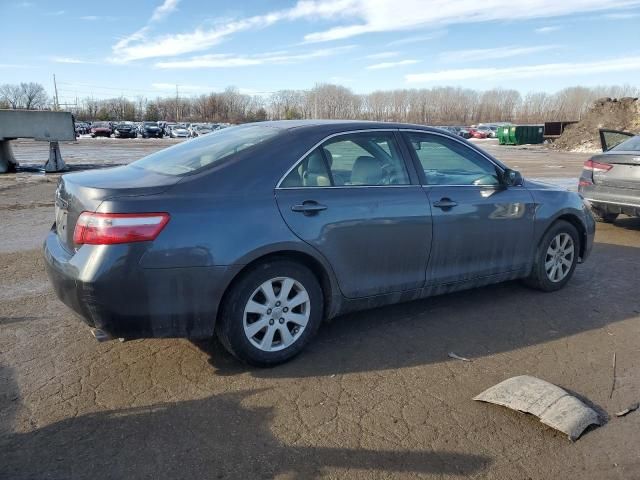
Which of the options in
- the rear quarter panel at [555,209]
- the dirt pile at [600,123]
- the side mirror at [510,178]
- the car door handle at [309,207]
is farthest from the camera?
the dirt pile at [600,123]

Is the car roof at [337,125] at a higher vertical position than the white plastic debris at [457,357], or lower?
higher

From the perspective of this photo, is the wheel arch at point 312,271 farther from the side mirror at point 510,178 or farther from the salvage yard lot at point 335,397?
the side mirror at point 510,178

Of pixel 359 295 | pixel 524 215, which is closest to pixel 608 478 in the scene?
pixel 359 295

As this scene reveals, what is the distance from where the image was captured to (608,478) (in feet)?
8.45

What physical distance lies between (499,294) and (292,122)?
8.67ft

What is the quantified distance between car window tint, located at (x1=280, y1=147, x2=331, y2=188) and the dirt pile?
37.3 metres

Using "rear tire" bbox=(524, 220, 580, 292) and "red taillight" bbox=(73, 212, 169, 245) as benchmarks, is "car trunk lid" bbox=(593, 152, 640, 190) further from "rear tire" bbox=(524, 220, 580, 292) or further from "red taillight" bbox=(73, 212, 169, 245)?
"red taillight" bbox=(73, 212, 169, 245)

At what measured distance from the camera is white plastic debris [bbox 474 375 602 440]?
116 inches

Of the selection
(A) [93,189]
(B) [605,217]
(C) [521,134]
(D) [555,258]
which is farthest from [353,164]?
(C) [521,134]

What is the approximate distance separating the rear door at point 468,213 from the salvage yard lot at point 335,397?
18.4 inches

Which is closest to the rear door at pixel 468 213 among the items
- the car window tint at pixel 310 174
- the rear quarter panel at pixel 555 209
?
the rear quarter panel at pixel 555 209

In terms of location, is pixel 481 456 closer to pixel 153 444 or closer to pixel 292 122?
pixel 153 444

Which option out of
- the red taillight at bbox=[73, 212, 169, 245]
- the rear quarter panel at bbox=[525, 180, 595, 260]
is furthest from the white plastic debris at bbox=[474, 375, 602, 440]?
the red taillight at bbox=[73, 212, 169, 245]

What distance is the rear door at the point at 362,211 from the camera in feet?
11.8
